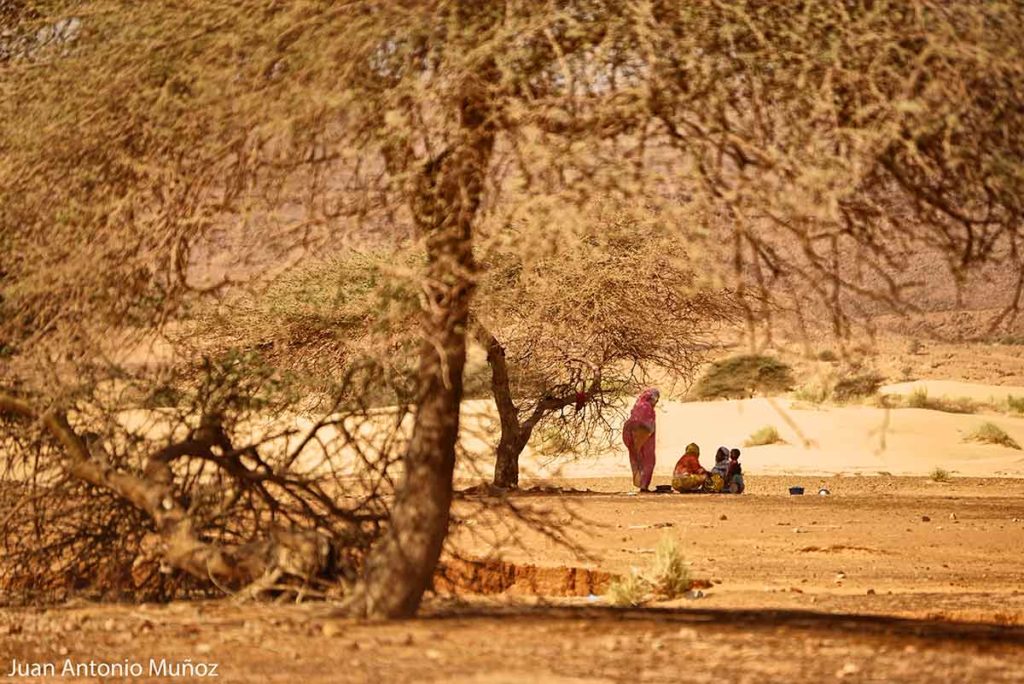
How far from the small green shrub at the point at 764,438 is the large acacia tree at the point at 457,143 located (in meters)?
30.0

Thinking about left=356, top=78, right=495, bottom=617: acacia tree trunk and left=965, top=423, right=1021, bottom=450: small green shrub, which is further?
left=965, top=423, right=1021, bottom=450: small green shrub

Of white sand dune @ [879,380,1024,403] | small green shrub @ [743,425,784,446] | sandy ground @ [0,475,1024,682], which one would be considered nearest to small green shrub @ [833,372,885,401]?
white sand dune @ [879,380,1024,403]

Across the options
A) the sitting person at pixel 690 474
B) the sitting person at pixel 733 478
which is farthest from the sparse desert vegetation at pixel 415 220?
the sitting person at pixel 690 474

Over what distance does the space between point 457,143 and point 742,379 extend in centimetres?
3987

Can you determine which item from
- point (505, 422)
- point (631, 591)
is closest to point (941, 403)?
point (505, 422)

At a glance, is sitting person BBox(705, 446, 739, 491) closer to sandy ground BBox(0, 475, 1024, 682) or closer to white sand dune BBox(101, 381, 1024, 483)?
white sand dune BBox(101, 381, 1024, 483)

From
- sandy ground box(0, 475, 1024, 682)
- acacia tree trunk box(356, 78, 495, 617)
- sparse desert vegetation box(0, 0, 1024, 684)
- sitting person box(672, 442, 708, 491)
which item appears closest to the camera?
sandy ground box(0, 475, 1024, 682)

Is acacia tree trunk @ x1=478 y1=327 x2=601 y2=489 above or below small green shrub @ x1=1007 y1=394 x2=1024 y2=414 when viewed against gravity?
below

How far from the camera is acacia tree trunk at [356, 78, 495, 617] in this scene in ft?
29.8

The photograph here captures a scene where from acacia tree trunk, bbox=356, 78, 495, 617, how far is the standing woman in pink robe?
17.6 m

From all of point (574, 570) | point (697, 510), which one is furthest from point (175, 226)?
point (697, 510)

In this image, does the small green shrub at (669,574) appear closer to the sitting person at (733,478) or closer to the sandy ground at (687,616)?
the sandy ground at (687,616)

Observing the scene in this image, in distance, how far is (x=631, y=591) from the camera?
13594 mm

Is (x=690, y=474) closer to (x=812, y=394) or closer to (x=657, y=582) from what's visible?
(x=657, y=582)
